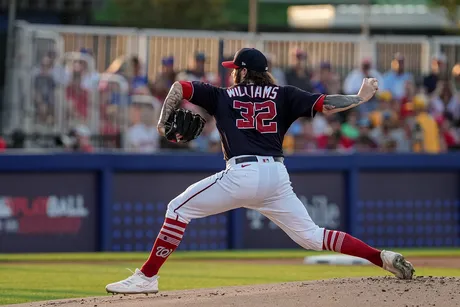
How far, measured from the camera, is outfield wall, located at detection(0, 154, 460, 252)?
1433cm

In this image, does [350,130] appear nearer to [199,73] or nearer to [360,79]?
[360,79]

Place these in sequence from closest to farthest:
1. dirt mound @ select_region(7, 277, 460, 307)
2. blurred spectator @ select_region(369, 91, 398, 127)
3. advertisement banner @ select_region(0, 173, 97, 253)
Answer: dirt mound @ select_region(7, 277, 460, 307) < advertisement banner @ select_region(0, 173, 97, 253) < blurred spectator @ select_region(369, 91, 398, 127)

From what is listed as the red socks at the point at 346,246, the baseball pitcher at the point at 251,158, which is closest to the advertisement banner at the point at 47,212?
the baseball pitcher at the point at 251,158

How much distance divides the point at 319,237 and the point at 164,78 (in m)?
9.40

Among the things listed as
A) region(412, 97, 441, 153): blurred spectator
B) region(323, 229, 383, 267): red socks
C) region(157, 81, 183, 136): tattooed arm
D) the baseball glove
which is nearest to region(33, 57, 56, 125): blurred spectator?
region(412, 97, 441, 153): blurred spectator

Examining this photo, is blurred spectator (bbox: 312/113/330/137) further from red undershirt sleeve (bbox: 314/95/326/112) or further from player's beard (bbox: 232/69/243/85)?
red undershirt sleeve (bbox: 314/95/326/112)

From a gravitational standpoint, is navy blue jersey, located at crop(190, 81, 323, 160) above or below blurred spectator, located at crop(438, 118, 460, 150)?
above

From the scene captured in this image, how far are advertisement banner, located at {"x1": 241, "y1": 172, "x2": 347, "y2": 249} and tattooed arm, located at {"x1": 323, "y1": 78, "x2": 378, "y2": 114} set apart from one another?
7.33 metres

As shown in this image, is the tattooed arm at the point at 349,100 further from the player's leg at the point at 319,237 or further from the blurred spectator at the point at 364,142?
the blurred spectator at the point at 364,142

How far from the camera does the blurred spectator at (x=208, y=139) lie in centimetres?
1647

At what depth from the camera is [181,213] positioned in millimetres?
7961

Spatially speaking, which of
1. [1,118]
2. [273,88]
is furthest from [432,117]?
[273,88]

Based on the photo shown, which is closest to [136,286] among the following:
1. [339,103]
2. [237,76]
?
[237,76]

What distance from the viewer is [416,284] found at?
25.7ft
